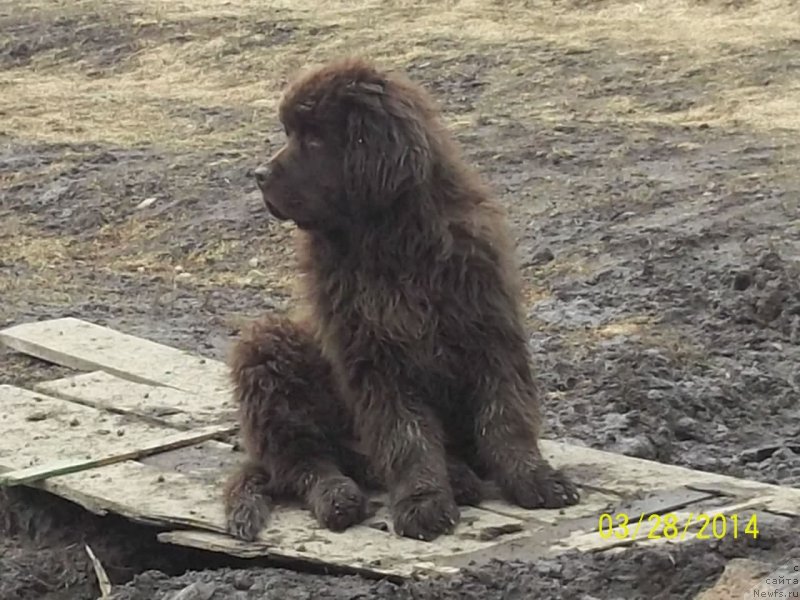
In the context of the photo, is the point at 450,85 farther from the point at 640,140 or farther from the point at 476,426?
the point at 476,426

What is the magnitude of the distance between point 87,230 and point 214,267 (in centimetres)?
167

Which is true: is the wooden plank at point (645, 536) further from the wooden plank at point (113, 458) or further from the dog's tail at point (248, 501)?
the wooden plank at point (113, 458)

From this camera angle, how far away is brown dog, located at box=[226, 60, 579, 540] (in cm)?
593

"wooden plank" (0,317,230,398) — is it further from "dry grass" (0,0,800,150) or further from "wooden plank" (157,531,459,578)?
"dry grass" (0,0,800,150)

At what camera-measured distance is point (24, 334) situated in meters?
9.08

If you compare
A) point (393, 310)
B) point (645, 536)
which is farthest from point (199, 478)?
Result: point (645, 536)

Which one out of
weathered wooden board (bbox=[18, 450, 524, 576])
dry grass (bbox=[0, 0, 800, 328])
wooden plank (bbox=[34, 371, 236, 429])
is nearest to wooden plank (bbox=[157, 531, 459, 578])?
weathered wooden board (bbox=[18, 450, 524, 576])

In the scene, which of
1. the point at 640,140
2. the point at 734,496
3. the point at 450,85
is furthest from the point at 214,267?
the point at 734,496

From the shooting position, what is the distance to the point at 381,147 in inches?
233

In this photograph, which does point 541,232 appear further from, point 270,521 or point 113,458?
point 270,521

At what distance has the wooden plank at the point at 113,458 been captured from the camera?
6625mm
